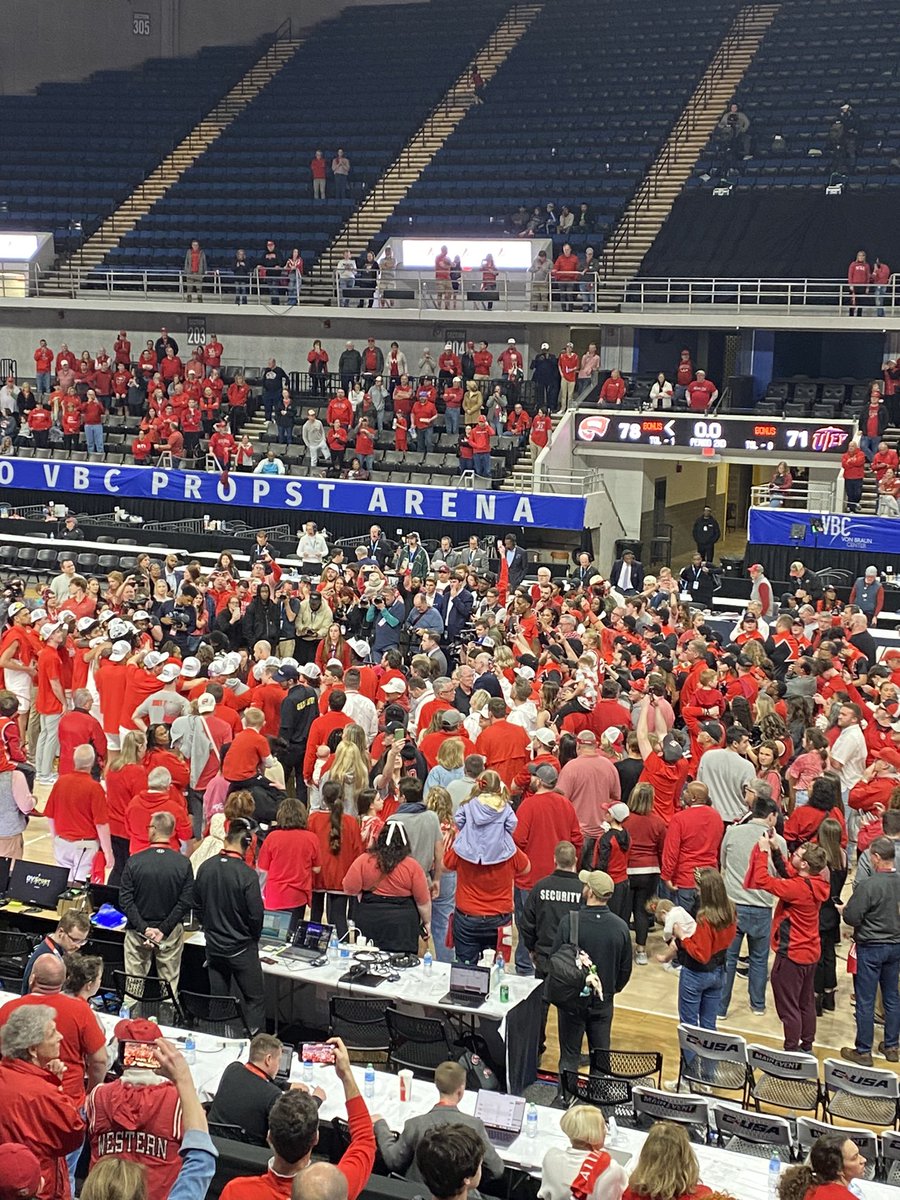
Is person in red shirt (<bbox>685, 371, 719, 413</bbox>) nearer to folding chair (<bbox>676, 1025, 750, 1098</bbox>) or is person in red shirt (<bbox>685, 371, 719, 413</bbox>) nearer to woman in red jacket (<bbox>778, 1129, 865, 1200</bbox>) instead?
folding chair (<bbox>676, 1025, 750, 1098</bbox>)

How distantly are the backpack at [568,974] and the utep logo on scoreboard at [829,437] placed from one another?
16.5 meters

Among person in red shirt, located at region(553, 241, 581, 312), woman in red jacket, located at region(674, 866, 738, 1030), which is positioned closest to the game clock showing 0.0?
person in red shirt, located at region(553, 241, 581, 312)

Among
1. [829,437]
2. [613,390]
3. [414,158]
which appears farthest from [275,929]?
[414,158]

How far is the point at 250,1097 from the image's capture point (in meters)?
6.27

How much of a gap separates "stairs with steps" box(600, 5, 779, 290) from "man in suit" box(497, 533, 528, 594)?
30.3ft

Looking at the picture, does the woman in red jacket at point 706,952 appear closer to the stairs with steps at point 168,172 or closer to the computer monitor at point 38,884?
the computer monitor at point 38,884

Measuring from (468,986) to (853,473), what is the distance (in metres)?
15.9

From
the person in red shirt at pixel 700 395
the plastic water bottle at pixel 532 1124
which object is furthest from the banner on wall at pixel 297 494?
the plastic water bottle at pixel 532 1124

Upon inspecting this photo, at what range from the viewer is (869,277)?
84.2 ft

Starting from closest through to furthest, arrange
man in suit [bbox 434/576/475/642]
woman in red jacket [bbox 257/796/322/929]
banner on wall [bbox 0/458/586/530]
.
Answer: woman in red jacket [bbox 257/796/322/929], man in suit [bbox 434/576/475/642], banner on wall [bbox 0/458/586/530]

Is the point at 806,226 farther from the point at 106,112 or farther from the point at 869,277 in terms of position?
the point at 106,112

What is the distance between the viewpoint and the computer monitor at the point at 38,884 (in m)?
9.11

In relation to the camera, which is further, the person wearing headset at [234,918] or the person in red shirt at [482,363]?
the person in red shirt at [482,363]

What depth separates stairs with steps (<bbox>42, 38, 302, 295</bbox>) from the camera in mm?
32844
